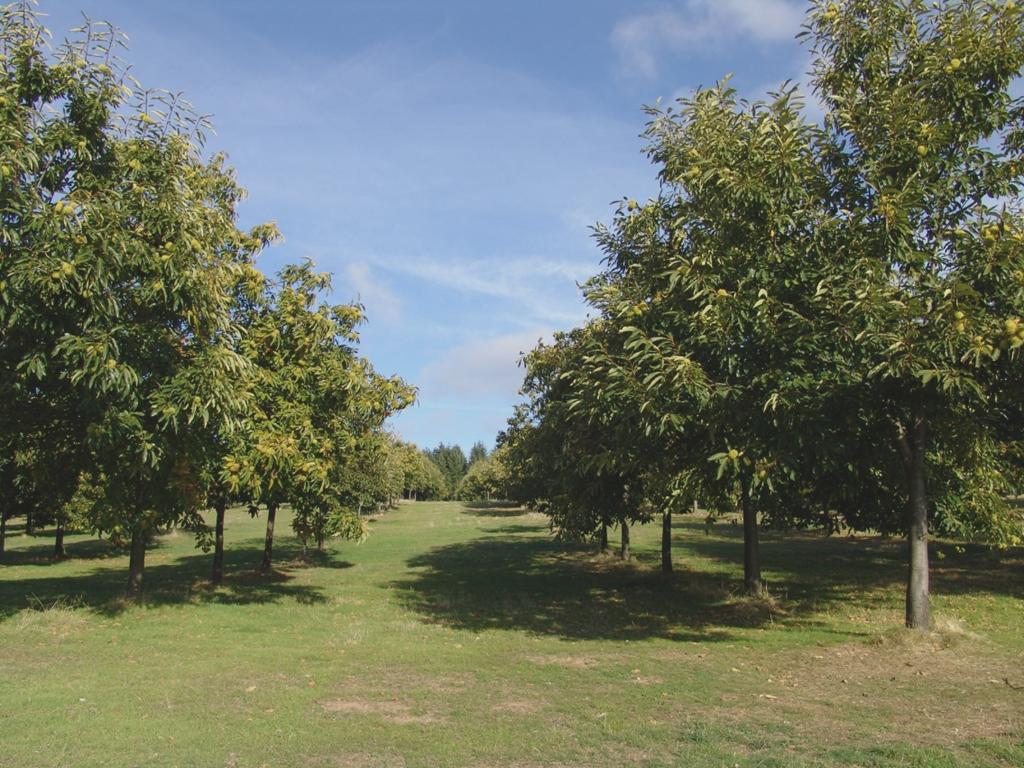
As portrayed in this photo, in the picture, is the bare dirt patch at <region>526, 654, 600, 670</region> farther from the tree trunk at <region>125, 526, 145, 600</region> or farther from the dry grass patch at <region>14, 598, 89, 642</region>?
the tree trunk at <region>125, 526, 145, 600</region>

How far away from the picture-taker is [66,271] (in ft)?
33.8

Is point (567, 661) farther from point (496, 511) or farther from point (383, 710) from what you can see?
point (496, 511)

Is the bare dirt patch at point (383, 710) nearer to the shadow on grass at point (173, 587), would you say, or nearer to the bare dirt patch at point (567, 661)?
the bare dirt patch at point (567, 661)

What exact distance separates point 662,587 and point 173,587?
575 inches

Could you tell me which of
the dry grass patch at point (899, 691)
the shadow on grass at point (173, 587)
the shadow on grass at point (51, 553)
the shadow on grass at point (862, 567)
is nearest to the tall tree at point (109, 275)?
the shadow on grass at point (173, 587)

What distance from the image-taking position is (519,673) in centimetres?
1080

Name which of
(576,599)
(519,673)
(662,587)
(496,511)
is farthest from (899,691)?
(496,511)

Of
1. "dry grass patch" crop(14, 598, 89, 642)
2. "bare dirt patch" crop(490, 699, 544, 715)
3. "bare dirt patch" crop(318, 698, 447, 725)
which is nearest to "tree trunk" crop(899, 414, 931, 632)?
"bare dirt patch" crop(490, 699, 544, 715)

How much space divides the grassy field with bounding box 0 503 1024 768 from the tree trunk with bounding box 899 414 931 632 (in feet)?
1.46

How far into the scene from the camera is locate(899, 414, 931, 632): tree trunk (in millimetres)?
11758

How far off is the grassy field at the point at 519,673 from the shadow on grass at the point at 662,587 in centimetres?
16

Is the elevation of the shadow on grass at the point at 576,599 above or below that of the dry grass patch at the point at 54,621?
below

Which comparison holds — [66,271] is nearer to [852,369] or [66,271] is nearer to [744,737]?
[744,737]

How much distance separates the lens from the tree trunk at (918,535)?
38.6 feet
